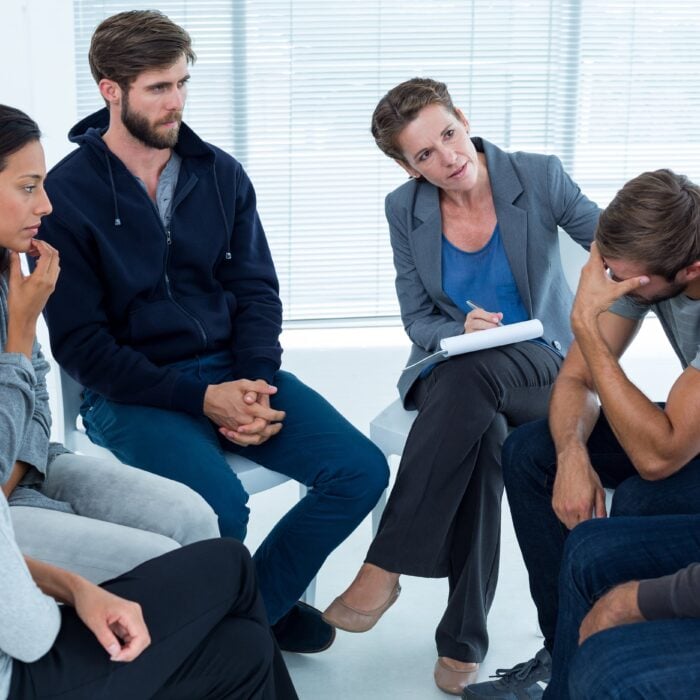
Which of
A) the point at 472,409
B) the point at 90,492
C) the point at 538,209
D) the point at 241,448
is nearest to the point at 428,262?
the point at 538,209

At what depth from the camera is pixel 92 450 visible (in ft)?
8.06

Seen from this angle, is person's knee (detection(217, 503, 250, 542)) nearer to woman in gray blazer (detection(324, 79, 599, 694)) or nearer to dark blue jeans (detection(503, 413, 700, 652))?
woman in gray blazer (detection(324, 79, 599, 694))

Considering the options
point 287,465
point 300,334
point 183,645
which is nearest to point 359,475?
point 287,465

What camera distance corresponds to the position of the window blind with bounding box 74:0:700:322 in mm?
3957

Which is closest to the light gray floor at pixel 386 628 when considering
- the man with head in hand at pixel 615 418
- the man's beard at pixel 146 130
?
the man with head in hand at pixel 615 418

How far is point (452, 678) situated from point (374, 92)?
2.37m

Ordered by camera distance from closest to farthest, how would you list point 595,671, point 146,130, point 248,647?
point 595,671, point 248,647, point 146,130

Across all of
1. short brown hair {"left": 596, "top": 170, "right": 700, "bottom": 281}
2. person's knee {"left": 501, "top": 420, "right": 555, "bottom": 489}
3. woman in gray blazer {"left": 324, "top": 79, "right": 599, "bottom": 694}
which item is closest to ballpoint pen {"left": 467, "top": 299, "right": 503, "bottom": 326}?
woman in gray blazer {"left": 324, "top": 79, "right": 599, "bottom": 694}

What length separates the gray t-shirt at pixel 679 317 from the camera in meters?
2.06

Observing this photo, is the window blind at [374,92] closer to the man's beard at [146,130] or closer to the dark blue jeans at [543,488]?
the man's beard at [146,130]

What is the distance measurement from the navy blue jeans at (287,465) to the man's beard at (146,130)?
577mm

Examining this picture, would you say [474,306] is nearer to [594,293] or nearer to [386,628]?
[594,293]

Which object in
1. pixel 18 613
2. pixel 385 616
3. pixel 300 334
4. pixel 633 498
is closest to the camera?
pixel 18 613

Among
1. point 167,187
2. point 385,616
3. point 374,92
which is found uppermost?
point 374,92
